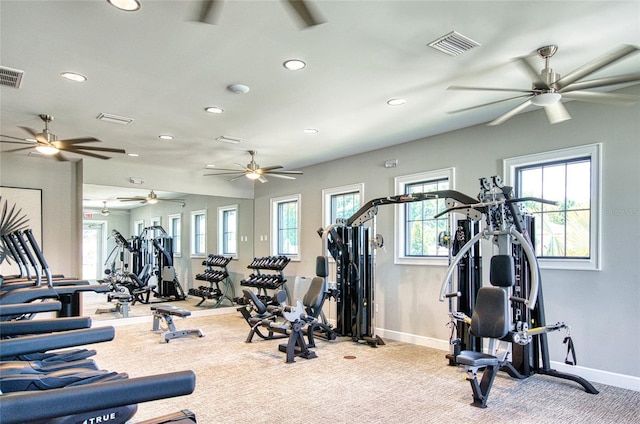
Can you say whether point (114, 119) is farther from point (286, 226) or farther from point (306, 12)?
point (286, 226)

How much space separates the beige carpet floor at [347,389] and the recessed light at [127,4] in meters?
2.99

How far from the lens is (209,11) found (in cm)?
191

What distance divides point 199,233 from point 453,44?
21.9 feet

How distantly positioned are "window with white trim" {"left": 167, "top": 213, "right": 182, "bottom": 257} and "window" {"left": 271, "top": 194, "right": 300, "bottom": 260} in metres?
1.89

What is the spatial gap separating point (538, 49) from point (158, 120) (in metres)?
4.11

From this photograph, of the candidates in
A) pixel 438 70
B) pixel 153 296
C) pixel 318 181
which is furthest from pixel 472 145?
pixel 153 296

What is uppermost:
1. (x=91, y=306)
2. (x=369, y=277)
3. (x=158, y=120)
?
(x=158, y=120)

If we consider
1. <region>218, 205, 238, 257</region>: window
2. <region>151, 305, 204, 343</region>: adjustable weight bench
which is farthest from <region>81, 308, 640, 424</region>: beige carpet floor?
<region>218, 205, 238, 257</region>: window

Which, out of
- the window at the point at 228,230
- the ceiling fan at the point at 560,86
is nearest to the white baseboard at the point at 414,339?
the ceiling fan at the point at 560,86

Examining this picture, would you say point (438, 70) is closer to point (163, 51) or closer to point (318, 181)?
point (163, 51)

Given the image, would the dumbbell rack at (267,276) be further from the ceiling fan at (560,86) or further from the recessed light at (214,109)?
the ceiling fan at (560,86)

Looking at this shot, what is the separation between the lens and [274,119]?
4.94 metres

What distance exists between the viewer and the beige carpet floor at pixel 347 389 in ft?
10.7

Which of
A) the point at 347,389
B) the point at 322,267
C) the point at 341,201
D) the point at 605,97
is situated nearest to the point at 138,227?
the point at 341,201
